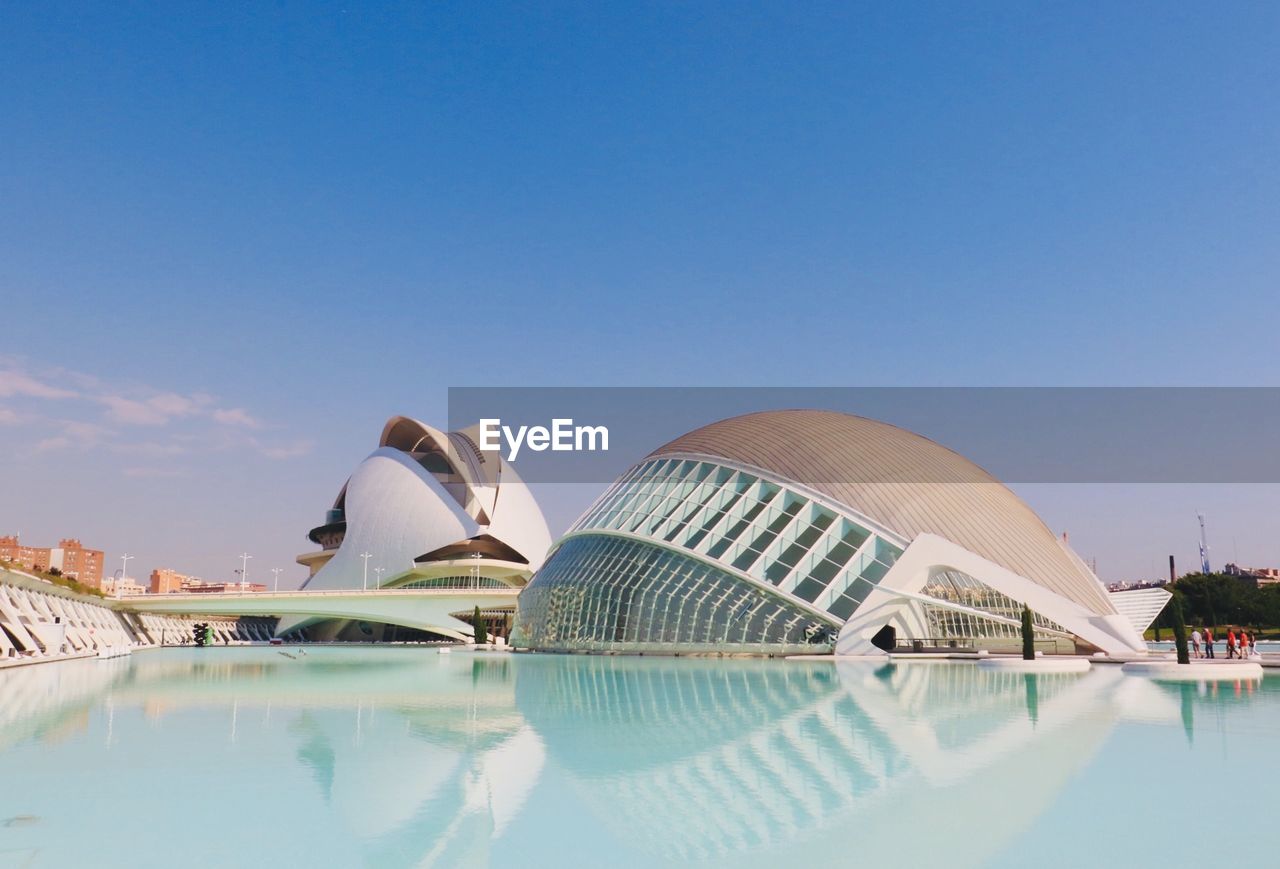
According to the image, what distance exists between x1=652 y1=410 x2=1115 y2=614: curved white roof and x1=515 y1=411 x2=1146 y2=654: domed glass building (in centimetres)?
7

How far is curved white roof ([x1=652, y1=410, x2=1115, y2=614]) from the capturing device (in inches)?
1166

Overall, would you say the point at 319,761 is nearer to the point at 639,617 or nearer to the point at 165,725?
the point at 165,725

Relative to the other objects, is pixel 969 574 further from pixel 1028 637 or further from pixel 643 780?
pixel 643 780

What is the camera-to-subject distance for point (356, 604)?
6319cm

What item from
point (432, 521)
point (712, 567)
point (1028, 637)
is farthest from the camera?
point (432, 521)

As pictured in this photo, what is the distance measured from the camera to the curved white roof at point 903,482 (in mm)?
29609

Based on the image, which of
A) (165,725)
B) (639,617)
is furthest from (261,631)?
(165,725)

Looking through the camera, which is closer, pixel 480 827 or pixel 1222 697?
pixel 480 827

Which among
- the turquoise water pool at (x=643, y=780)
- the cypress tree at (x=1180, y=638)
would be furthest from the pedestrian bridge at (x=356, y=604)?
the turquoise water pool at (x=643, y=780)

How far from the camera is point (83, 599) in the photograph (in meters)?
46.5

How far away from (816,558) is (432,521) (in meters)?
50.7

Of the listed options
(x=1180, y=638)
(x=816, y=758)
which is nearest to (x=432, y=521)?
(x=1180, y=638)

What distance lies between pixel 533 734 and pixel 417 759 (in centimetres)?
217

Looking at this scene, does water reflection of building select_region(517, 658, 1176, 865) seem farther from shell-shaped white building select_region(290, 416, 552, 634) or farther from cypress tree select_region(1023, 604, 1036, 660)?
shell-shaped white building select_region(290, 416, 552, 634)
